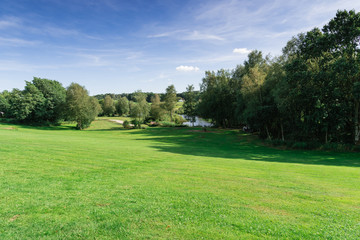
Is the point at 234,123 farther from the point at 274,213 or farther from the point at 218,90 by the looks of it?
the point at 274,213

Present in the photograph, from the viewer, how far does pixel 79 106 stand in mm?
A: 50188

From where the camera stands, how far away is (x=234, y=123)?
60.9 metres

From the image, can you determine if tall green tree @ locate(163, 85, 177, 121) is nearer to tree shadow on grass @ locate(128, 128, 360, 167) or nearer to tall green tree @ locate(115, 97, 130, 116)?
tree shadow on grass @ locate(128, 128, 360, 167)

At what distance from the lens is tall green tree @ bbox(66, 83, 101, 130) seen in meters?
50.6

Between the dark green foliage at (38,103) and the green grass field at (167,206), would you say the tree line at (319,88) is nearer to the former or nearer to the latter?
the green grass field at (167,206)

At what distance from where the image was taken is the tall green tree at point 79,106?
50.6m

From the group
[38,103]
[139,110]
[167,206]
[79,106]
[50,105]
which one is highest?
[38,103]

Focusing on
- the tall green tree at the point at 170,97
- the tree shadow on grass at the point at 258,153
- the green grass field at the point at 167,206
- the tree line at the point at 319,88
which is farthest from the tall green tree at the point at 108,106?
the green grass field at the point at 167,206

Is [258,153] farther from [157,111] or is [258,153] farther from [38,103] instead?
[38,103]

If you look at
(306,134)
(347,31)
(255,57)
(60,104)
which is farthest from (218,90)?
(60,104)

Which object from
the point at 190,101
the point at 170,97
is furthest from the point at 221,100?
the point at 170,97

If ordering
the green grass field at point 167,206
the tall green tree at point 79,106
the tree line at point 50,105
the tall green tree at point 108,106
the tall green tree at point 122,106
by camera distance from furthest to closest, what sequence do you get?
the tall green tree at point 122,106 → the tall green tree at point 108,106 → the tree line at point 50,105 → the tall green tree at point 79,106 → the green grass field at point 167,206

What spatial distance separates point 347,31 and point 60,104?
64.7 metres

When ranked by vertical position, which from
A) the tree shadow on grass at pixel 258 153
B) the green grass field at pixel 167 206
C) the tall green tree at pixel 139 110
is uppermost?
the tall green tree at pixel 139 110
